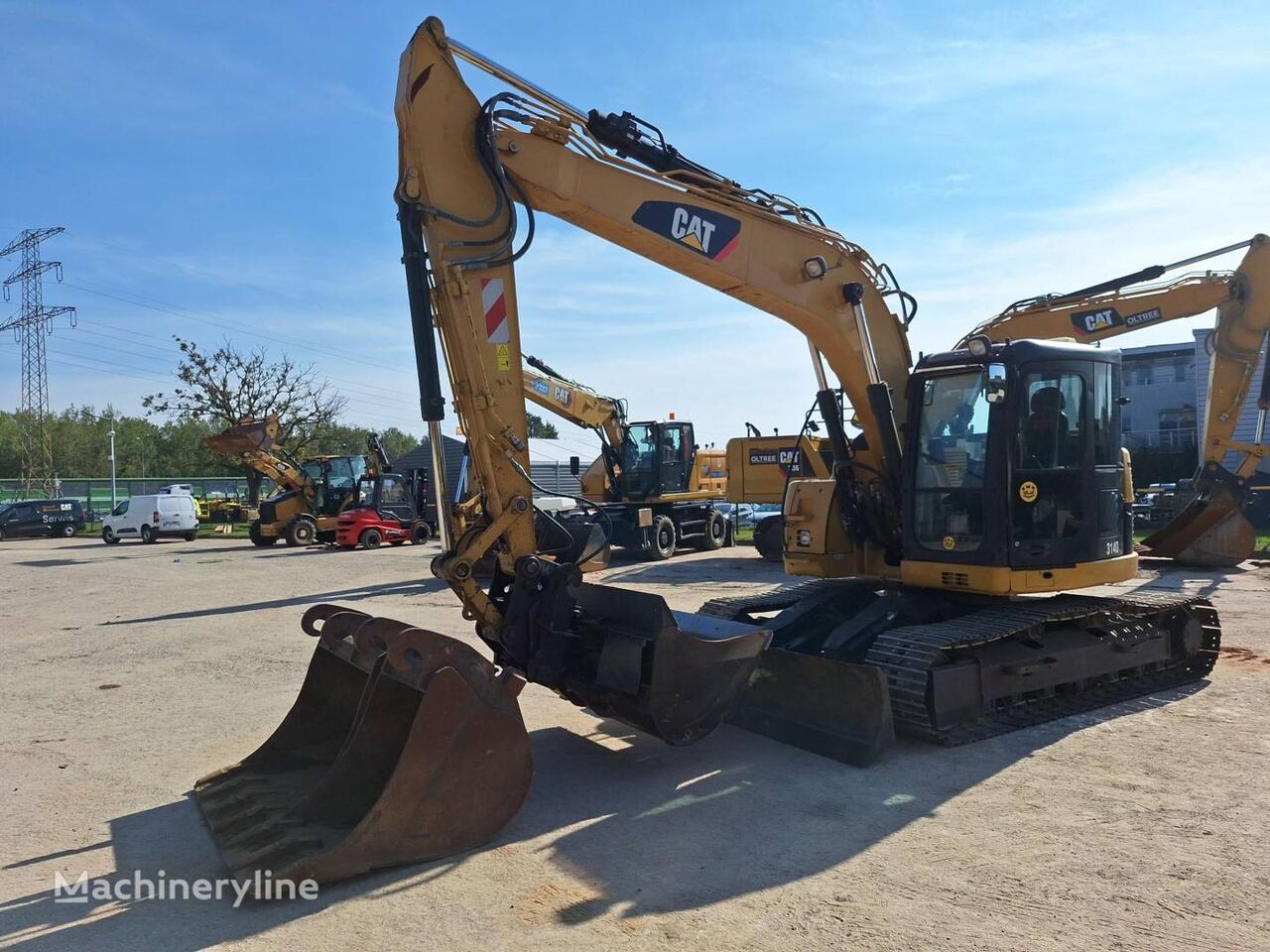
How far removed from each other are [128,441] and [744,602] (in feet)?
270

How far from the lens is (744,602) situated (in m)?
8.09

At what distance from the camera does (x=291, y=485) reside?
29.0 m

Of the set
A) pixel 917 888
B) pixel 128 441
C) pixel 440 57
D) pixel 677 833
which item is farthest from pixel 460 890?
pixel 128 441

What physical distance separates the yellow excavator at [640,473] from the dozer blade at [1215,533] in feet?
32.9

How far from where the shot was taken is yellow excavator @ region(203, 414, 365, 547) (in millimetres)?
28094

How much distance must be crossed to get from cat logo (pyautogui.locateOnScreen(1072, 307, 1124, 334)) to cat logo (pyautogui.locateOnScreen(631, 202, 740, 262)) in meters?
7.87

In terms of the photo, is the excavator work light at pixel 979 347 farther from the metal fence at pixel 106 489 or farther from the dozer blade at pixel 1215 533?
the metal fence at pixel 106 489

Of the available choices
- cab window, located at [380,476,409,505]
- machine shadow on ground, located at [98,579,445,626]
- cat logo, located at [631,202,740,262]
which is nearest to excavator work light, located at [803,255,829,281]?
cat logo, located at [631,202,740,262]

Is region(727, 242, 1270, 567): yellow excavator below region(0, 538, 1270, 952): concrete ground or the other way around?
the other way around

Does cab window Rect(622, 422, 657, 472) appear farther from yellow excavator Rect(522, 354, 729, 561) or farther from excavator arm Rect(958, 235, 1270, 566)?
excavator arm Rect(958, 235, 1270, 566)

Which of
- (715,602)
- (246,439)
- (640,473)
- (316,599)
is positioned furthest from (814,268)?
(246,439)

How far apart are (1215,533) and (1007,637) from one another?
10.9 m

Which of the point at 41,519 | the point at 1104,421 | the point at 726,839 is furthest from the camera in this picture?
the point at 41,519

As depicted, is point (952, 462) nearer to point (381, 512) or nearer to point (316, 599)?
point (316, 599)
